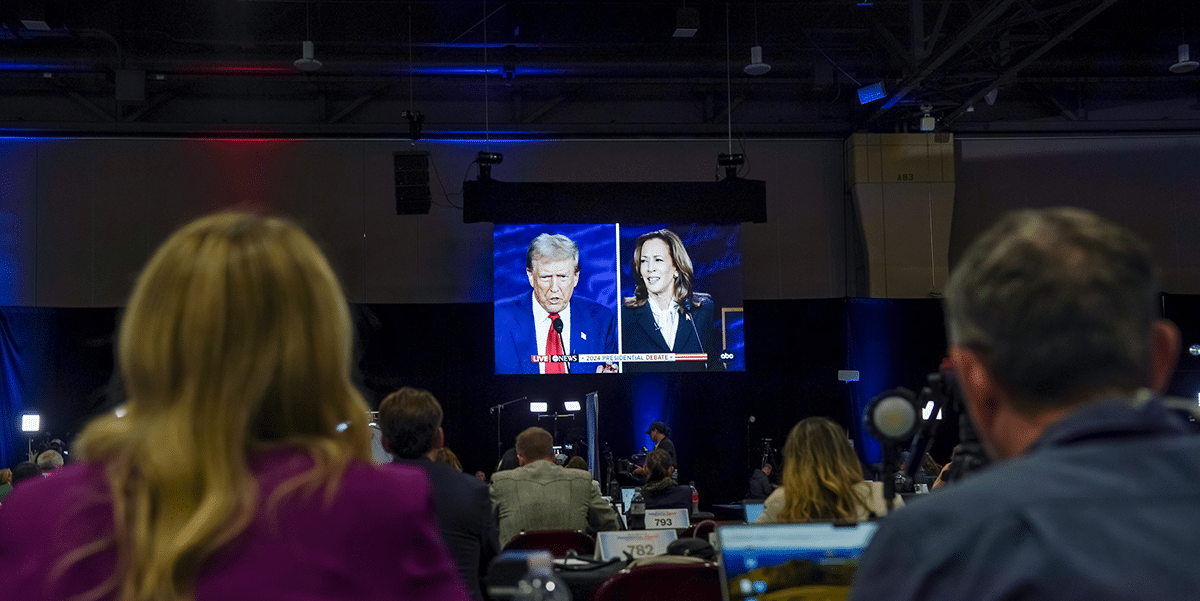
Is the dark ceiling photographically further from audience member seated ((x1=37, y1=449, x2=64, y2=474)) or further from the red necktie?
audience member seated ((x1=37, y1=449, x2=64, y2=474))

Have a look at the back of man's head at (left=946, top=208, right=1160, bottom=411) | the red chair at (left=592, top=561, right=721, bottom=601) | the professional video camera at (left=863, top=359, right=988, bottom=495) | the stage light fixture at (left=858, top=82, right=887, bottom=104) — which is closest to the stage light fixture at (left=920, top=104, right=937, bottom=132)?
the stage light fixture at (left=858, top=82, right=887, bottom=104)

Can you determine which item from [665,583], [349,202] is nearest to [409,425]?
[665,583]

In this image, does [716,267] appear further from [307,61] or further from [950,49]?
[307,61]

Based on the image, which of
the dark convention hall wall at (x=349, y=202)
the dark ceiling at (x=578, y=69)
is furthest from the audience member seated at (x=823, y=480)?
the dark convention hall wall at (x=349, y=202)

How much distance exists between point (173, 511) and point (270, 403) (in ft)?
0.44

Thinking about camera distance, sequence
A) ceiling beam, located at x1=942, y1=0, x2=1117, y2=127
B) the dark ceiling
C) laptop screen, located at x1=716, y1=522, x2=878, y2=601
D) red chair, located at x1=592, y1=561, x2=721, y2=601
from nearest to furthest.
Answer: laptop screen, located at x1=716, y1=522, x2=878, y2=601, red chair, located at x1=592, y1=561, x2=721, y2=601, ceiling beam, located at x1=942, y1=0, x2=1117, y2=127, the dark ceiling

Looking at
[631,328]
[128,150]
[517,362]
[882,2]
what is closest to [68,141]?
[128,150]

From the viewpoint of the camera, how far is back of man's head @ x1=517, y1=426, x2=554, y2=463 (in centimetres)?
566

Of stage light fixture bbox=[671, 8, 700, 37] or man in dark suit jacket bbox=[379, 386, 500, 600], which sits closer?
man in dark suit jacket bbox=[379, 386, 500, 600]

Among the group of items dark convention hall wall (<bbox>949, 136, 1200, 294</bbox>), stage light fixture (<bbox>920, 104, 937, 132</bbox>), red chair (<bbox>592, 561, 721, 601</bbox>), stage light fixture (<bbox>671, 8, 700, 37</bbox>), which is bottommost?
red chair (<bbox>592, 561, 721, 601</bbox>)

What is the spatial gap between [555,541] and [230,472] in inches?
142

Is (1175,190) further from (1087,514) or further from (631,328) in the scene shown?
(1087,514)

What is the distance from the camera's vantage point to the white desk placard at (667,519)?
17.0 ft

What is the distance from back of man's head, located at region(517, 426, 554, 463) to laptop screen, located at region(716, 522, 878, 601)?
3652mm
